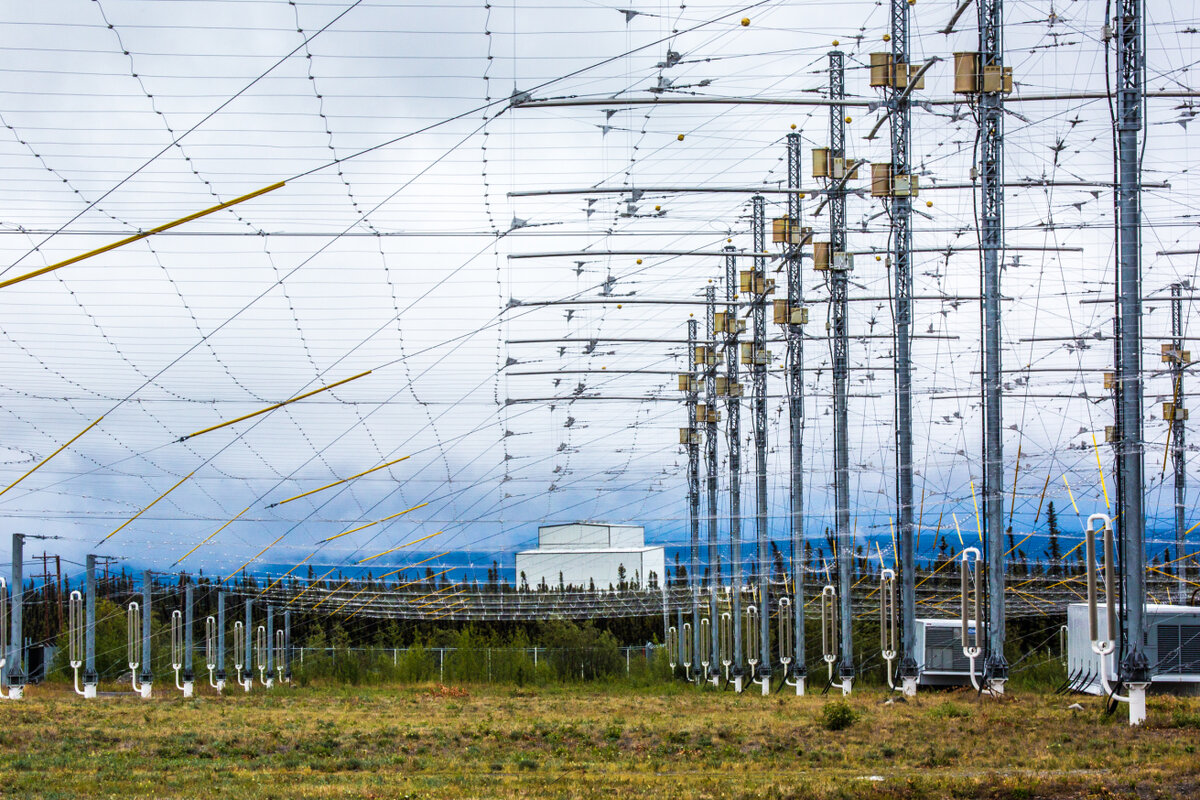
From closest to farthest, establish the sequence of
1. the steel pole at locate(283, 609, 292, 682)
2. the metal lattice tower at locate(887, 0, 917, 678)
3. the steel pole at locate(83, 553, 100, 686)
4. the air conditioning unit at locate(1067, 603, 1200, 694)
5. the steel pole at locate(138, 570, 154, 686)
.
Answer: the metal lattice tower at locate(887, 0, 917, 678) < the air conditioning unit at locate(1067, 603, 1200, 694) < the steel pole at locate(83, 553, 100, 686) < the steel pole at locate(138, 570, 154, 686) < the steel pole at locate(283, 609, 292, 682)

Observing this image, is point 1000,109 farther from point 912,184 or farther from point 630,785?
point 630,785

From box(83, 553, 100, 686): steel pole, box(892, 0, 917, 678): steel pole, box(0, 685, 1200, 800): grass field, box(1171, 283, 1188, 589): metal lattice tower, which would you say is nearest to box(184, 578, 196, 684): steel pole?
box(83, 553, 100, 686): steel pole

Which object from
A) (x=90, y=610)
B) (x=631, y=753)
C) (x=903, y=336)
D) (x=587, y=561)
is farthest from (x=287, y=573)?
(x=587, y=561)

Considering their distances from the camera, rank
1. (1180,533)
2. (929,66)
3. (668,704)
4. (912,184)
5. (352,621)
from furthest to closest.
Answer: (352,621) < (1180,533) < (668,704) < (912,184) < (929,66)

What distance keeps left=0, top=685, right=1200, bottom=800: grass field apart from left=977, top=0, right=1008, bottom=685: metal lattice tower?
2.52m

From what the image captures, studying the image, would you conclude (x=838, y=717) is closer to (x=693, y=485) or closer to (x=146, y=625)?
(x=146, y=625)

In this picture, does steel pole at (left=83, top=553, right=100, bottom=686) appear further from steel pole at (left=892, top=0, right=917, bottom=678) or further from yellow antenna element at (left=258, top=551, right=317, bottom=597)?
steel pole at (left=892, top=0, right=917, bottom=678)

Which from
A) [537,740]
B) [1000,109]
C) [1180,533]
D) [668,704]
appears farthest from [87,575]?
[1180,533]

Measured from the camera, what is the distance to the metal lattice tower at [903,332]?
106 feet

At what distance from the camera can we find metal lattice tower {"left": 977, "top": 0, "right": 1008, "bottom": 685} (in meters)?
28.4

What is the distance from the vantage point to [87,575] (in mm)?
Result: 45562

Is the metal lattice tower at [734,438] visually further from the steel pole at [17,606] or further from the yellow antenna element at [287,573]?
the steel pole at [17,606]

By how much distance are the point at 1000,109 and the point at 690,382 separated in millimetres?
27308

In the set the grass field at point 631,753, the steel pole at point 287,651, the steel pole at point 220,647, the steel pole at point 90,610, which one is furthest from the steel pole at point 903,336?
the steel pole at point 287,651
